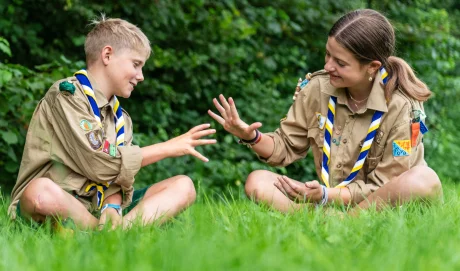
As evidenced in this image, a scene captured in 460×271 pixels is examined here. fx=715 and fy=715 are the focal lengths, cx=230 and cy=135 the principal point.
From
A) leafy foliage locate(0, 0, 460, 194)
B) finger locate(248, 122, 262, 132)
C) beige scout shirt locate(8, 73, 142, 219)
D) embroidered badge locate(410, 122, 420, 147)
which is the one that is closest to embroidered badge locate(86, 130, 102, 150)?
beige scout shirt locate(8, 73, 142, 219)

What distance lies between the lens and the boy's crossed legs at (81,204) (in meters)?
3.57

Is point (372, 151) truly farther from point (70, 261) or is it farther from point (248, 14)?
point (248, 14)

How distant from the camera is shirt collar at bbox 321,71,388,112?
4.20 metres

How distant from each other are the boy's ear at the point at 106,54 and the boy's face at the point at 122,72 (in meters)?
0.01

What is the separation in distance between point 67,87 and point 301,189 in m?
1.36

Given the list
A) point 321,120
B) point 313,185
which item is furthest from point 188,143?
point 321,120

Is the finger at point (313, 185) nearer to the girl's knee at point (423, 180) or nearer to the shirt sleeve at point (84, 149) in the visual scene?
the girl's knee at point (423, 180)

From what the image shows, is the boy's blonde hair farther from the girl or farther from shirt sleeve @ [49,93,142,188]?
the girl

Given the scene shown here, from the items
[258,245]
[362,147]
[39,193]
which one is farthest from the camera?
[362,147]

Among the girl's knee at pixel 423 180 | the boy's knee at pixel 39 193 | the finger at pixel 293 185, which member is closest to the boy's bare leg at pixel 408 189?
the girl's knee at pixel 423 180

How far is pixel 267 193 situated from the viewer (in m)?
4.11

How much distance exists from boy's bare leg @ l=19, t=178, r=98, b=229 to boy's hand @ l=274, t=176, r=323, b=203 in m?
1.07

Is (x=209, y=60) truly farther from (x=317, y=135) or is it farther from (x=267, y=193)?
(x=267, y=193)

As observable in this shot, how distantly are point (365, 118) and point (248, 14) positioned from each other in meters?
3.95
